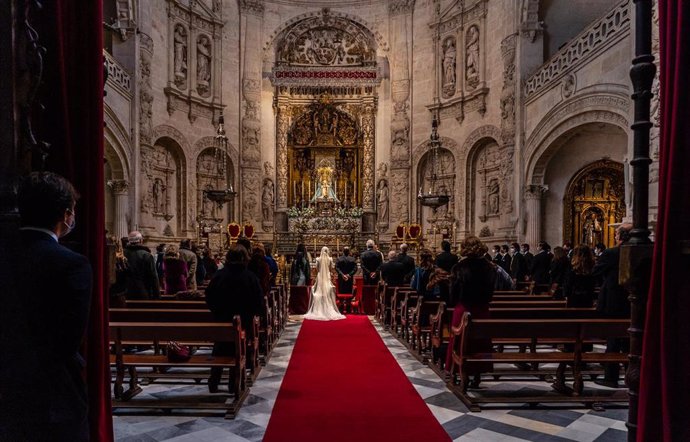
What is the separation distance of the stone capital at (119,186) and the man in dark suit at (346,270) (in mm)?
6887

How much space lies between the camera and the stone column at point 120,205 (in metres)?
14.3

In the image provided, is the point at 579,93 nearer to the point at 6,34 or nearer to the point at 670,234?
the point at 670,234

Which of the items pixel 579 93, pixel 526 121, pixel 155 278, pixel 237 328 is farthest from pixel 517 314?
pixel 526 121

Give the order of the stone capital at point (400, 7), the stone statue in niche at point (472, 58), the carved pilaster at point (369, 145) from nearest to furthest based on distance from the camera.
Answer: the stone statue in niche at point (472, 58) → the stone capital at point (400, 7) → the carved pilaster at point (369, 145)

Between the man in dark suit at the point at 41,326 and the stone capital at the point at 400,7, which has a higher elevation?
the stone capital at the point at 400,7

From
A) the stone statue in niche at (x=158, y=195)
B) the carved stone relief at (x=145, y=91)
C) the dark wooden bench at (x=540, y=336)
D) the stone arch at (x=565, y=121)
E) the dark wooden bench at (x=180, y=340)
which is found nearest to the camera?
the dark wooden bench at (x=180, y=340)

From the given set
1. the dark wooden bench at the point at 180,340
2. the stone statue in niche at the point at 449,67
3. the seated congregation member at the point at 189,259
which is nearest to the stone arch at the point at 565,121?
the stone statue in niche at the point at 449,67

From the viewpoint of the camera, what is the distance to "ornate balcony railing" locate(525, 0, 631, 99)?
1015cm

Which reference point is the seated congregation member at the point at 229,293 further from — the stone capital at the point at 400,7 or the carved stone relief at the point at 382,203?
the stone capital at the point at 400,7

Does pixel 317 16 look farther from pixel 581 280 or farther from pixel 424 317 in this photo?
pixel 581 280

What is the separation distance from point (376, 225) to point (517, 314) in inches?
553

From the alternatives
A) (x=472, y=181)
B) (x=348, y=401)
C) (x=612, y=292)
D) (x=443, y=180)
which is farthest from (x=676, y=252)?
(x=443, y=180)

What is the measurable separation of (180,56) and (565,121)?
1287 cm

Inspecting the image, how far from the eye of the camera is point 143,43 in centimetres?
1530
